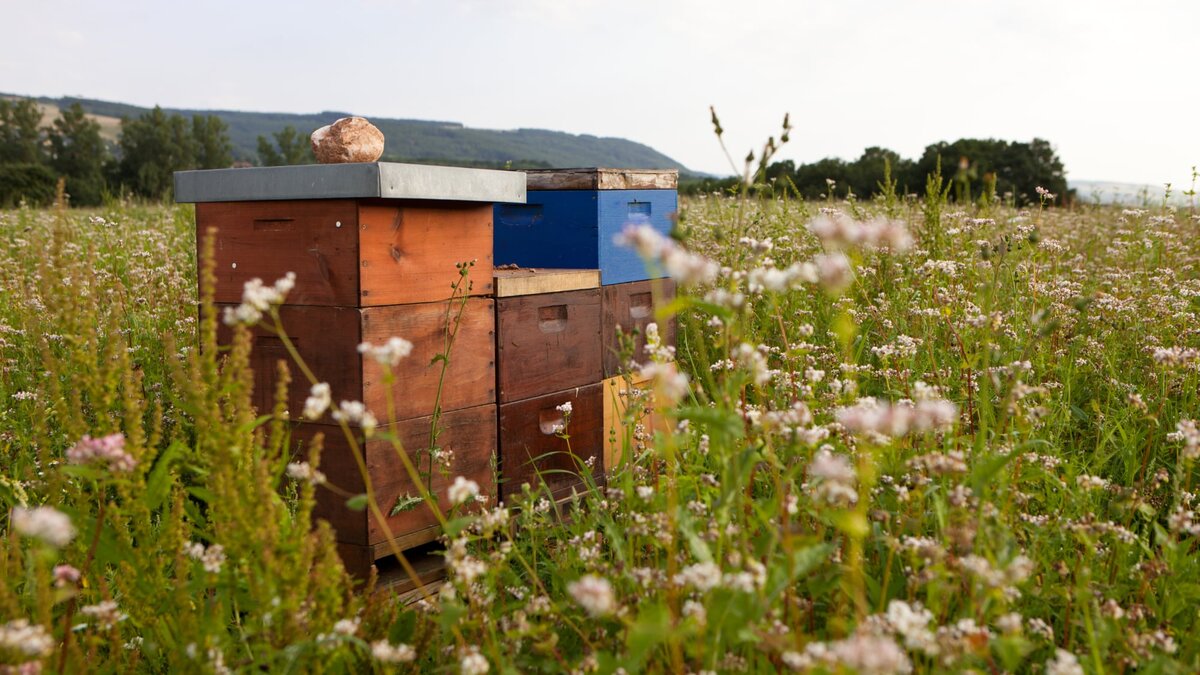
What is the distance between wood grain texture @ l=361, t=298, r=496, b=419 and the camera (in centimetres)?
288

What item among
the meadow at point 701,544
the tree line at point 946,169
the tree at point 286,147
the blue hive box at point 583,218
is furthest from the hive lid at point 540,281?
the tree at point 286,147

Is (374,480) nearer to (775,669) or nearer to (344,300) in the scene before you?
(344,300)

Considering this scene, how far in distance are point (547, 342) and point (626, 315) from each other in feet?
1.92

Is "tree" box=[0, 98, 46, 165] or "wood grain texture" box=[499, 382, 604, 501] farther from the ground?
"tree" box=[0, 98, 46, 165]

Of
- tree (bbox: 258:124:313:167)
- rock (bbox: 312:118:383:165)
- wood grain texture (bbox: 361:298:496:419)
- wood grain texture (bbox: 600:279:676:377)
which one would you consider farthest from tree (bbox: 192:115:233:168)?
wood grain texture (bbox: 361:298:496:419)

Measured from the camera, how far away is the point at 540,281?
3.41 metres

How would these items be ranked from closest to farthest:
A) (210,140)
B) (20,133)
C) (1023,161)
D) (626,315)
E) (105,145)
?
(626,315)
(1023,161)
(20,133)
(105,145)
(210,140)

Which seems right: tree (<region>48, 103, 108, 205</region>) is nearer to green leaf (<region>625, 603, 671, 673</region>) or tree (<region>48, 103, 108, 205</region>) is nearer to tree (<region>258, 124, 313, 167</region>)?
tree (<region>258, 124, 313, 167</region>)

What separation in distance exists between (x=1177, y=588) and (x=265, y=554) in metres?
2.02

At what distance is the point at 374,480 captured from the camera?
292cm

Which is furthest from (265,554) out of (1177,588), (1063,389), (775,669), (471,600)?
(1063,389)

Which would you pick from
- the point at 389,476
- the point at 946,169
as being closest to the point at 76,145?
the point at 946,169

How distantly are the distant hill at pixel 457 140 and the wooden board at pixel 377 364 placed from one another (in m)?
78.9

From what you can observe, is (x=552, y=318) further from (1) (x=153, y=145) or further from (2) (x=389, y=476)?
(1) (x=153, y=145)
